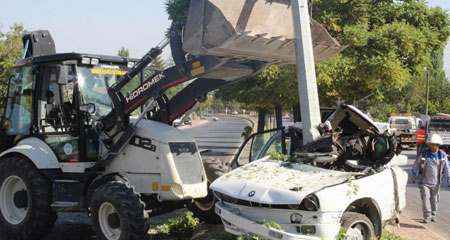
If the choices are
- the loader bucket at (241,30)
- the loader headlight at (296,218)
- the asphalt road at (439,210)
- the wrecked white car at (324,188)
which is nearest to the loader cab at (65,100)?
the loader bucket at (241,30)

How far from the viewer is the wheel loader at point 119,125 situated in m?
6.36

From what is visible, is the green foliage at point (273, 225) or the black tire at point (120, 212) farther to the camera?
the black tire at point (120, 212)

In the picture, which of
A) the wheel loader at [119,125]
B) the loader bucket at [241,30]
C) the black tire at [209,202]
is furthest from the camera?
the black tire at [209,202]

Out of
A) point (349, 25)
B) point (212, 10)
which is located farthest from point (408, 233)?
point (349, 25)

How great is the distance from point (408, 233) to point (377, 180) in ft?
8.03

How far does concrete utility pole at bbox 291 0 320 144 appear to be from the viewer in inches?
280

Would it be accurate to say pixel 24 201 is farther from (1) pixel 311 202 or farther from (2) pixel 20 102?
(1) pixel 311 202

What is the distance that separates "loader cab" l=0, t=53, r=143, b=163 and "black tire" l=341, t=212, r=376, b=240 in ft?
13.0

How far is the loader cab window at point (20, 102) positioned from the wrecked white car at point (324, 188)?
11.9 ft

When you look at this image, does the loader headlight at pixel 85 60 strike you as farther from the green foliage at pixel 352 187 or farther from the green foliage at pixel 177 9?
the green foliage at pixel 177 9

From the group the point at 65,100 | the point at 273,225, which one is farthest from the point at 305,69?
the point at 65,100

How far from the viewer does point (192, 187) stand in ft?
23.1

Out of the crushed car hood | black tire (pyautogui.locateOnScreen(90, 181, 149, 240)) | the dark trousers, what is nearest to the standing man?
the dark trousers

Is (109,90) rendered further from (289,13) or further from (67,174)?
(289,13)
